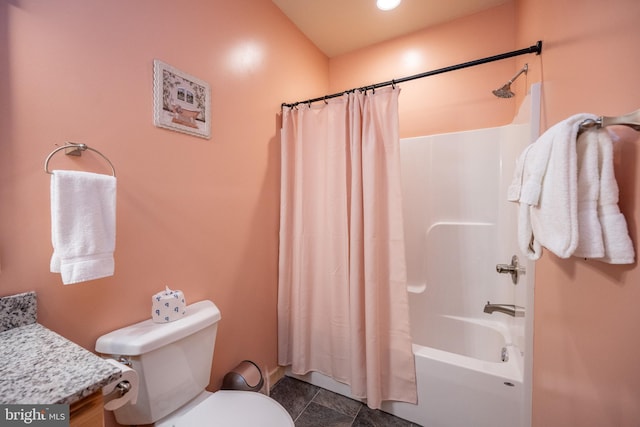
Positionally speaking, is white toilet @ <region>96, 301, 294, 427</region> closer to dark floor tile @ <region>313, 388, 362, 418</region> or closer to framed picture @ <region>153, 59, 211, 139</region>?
dark floor tile @ <region>313, 388, 362, 418</region>

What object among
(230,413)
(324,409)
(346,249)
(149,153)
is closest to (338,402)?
(324,409)

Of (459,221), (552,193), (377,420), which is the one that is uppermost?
(552,193)

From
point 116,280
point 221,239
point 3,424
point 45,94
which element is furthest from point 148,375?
point 45,94

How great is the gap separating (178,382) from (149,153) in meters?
0.97

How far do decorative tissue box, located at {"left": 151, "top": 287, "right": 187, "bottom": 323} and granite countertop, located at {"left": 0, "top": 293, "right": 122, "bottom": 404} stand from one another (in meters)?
0.34

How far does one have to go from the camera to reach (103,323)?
0.98m

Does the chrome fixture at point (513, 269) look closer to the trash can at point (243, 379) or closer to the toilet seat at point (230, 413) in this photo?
the toilet seat at point (230, 413)

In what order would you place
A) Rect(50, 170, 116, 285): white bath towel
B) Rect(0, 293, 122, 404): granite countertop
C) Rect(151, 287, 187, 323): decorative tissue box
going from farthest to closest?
Rect(151, 287, 187, 323): decorative tissue box, Rect(50, 170, 116, 285): white bath towel, Rect(0, 293, 122, 404): granite countertop

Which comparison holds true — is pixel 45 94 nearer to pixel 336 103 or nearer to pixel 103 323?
pixel 103 323

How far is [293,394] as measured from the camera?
170cm

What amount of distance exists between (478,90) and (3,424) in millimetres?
2706

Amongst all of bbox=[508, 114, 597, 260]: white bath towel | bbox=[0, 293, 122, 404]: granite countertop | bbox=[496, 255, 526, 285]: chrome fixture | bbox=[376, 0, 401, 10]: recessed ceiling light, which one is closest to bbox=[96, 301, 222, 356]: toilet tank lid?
bbox=[0, 293, 122, 404]: granite countertop

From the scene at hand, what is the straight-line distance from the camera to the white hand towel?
2.10ft

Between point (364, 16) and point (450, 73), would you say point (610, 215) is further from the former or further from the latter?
point (364, 16)
